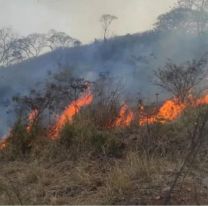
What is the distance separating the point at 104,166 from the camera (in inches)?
328

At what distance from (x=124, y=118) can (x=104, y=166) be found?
657 cm

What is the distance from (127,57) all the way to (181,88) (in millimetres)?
24119

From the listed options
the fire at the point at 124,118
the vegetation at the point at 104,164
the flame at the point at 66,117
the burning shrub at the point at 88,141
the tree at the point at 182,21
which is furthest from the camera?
the tree at the point at 182,21

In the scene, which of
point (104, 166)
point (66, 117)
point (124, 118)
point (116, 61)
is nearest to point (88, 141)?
point (104, 166)

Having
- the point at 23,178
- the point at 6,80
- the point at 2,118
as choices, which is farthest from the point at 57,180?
the point at 6,80

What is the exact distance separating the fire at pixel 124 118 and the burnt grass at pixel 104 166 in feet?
1.68

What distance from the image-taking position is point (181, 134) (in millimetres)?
10977

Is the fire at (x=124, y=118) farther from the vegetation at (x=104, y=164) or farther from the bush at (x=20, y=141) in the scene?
the bush at (x=20, y=141)

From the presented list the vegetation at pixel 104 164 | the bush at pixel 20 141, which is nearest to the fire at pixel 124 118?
the vegetation at pixel 104 164

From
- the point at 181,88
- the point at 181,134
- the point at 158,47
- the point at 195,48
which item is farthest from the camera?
the point at 158,47

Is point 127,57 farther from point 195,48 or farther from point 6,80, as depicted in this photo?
point 6,80

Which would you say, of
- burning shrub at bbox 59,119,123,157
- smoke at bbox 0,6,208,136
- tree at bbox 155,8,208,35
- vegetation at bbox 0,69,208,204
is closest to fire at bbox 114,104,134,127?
vegetation at bbox 0,69,208,204

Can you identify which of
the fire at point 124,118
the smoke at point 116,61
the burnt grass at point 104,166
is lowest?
the burnt grass at point 104,166

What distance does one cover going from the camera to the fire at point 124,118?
13623 mm
